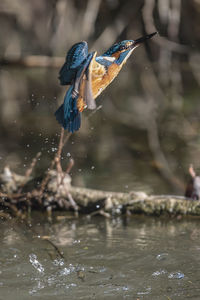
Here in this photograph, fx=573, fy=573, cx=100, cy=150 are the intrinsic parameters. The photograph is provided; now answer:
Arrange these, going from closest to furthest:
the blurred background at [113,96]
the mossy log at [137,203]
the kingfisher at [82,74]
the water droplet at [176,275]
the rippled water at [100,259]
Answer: the kingfisher at [82,74] → the rippled water at [100,259] → the water droplet at [176,275] → the mossy log at [137,203] → the blurred background at [113,96]

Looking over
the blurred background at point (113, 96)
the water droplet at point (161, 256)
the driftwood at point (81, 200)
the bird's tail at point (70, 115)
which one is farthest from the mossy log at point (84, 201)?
the bird's tail at point (70, 115)

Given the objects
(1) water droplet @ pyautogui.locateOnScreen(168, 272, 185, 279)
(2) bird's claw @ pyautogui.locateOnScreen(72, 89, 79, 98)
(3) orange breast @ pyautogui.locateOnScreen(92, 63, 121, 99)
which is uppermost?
(3) orange breast @ pyautogui.locateOnScreen(92, 63, 121, 99)

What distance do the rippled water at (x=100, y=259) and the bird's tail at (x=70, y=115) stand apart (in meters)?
0.61

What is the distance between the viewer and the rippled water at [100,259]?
6.49 ft

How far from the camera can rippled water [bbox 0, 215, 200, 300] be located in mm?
1979

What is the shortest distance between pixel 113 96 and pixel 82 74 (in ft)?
17.7

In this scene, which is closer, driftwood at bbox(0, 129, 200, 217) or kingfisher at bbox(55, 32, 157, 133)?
kingfisher at bbox(55, 32, 157, 133)

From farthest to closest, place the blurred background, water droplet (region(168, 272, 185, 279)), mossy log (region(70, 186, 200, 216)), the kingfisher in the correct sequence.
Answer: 1. the blurred background
2. mossy log (region(70, 186, 200, 216))
3. water droplet (region(168, 272, 185, 279))
4. the kingfisher

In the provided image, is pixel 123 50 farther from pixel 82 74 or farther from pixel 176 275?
pixel 176 275

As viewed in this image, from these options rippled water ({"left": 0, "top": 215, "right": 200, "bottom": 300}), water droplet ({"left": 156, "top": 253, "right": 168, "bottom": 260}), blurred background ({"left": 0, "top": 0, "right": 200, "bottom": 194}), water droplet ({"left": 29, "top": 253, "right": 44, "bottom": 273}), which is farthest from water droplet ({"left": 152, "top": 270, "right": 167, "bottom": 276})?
blurred background ({"left": 0, "top": 0, "right": 200, "bottom": 194})

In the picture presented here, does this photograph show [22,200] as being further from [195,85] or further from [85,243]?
[195,85]

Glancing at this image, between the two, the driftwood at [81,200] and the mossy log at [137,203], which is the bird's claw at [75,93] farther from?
the mossy log at [137,203]

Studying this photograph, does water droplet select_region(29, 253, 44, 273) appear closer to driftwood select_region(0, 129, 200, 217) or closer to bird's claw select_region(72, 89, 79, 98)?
driftwood select_region(0, 129, 200, 217)

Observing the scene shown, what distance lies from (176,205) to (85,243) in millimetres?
601
